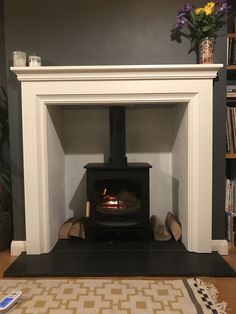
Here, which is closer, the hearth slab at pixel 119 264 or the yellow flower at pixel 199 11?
the hearth slab at pixel 119 264

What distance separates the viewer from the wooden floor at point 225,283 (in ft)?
5.21

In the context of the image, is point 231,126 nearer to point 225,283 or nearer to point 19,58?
point 225,283

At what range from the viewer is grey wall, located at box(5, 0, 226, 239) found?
7.25 ft

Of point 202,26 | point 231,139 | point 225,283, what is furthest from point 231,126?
point 225,283

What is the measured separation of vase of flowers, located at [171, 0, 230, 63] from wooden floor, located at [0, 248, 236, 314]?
1432mm

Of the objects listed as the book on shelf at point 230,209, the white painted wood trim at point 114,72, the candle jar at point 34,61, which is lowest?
the book on shelf at point 230,209

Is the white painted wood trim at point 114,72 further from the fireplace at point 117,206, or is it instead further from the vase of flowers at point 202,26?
the fireplace at point 117,206

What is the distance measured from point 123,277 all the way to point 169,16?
6.12ft

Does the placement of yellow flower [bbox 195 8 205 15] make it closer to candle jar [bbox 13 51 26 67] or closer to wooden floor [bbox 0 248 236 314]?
candle jar [bbox 13 51 26 67]

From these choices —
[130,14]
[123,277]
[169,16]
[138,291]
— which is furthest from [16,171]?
[169,16]

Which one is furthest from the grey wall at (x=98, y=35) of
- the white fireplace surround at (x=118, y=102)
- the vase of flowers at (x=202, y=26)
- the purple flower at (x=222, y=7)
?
the purple flower at (x=222, y=7)

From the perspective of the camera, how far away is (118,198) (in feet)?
8.06

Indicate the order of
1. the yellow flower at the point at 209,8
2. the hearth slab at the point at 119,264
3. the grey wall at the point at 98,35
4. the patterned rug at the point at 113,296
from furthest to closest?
the grey wall at the point at 98,35
the yellow flower at the point at 209,8
the hearth slab at the point at 119,264
the patterned rug at the point at 113,296

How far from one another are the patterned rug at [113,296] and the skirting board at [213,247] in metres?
0.45
